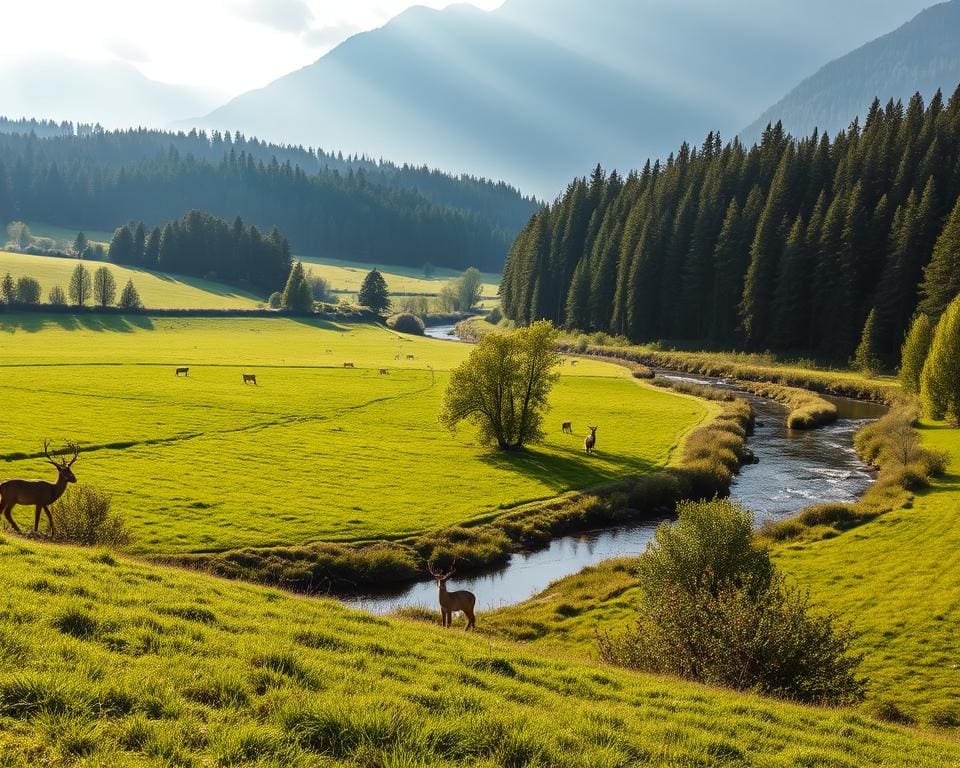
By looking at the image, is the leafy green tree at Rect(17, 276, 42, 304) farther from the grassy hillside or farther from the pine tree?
the pine tree

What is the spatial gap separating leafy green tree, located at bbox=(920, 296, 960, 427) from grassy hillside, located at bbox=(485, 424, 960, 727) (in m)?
30.2

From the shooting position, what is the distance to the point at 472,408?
173 ft

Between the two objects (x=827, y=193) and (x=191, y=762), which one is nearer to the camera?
(x=191, y=762)

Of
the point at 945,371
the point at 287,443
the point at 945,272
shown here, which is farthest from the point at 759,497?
the point at 945,272

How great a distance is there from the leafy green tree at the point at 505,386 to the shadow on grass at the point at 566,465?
191 cm

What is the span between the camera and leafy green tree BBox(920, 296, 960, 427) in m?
63.0

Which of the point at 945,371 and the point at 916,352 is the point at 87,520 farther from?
the point at 916,352

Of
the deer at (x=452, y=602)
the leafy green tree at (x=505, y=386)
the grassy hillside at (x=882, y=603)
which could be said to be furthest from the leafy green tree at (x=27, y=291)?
the deer at (x=452, y=602)

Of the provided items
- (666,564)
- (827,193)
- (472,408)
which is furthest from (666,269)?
(666,564)

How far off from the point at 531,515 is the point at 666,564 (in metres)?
16.8

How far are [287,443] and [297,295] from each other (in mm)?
126228

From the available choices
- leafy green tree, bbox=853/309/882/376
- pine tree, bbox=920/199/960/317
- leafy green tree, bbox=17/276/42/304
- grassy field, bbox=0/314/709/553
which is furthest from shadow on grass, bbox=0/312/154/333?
pine tree, bbox=920/199/960/317

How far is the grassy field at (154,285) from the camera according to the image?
164 m

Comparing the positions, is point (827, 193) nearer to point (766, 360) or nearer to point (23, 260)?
point (766, 360)
